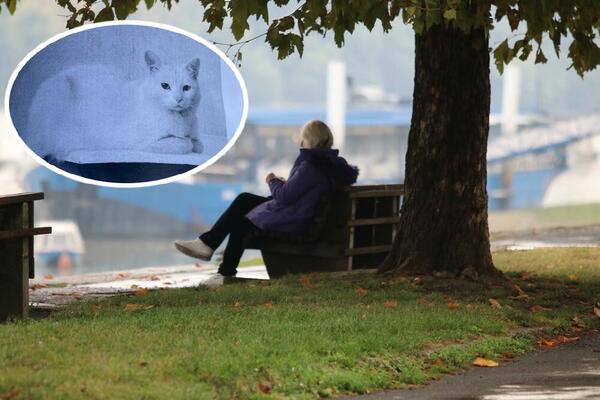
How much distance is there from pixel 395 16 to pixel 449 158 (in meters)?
1.19

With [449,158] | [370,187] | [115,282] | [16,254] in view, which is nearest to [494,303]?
[449,158]

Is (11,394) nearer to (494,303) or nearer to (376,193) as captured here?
(494,303)

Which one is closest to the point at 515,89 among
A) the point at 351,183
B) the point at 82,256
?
the point at 82,256

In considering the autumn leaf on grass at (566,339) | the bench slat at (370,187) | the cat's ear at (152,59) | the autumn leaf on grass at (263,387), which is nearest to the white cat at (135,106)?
the cat's ear at (152,59)

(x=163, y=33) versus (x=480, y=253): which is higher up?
(x=163, y=33)

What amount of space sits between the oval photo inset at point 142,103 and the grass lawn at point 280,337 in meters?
1.48

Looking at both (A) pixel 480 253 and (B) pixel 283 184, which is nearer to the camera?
(A) pixel 480 253

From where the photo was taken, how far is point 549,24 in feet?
30.6

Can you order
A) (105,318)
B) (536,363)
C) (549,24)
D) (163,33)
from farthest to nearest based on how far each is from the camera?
1. (163,33)
2. (549,24)
3. (105,318)
4. (536,363)

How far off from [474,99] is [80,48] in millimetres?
3291

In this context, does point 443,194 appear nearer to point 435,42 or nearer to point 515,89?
point 435,42

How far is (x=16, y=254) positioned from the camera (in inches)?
311

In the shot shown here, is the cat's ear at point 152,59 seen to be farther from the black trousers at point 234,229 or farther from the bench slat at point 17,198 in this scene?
the bench slat at point 17,198

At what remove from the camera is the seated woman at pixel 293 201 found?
35.7 ft
